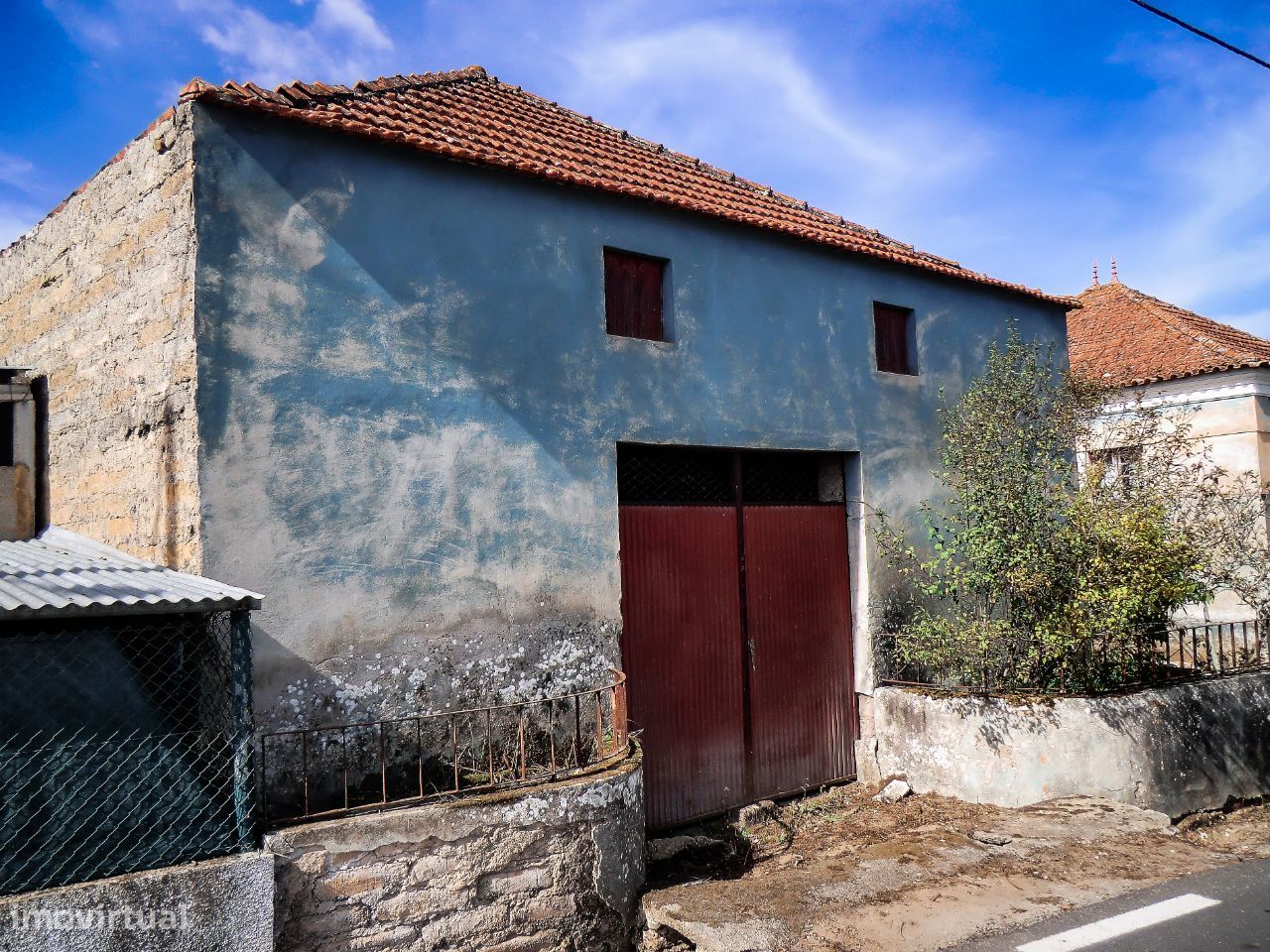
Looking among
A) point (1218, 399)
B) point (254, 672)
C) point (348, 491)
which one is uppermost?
point (1218, 399)

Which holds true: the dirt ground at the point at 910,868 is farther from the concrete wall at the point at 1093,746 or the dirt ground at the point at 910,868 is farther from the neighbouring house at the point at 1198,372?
the neighbouring house at the point at 1198,372

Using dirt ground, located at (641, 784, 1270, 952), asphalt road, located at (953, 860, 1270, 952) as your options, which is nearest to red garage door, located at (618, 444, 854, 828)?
dirt ground, located at (641, 784, 1270, 952)

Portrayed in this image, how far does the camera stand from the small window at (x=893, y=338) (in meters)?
9.70

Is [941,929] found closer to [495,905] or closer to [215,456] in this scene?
[495,905]

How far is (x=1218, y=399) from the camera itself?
1445 cm

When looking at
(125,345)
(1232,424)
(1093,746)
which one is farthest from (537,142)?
(1232,424)

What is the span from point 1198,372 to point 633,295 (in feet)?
37.8

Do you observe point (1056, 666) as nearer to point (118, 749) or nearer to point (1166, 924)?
point (1166, 924)

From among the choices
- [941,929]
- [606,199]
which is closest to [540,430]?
[606,199]

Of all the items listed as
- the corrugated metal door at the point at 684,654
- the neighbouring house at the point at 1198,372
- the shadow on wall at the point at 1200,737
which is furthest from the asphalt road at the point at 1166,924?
the neighbouring house at the point at 1198,372

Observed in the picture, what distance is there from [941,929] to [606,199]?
609 centimetres

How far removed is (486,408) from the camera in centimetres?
669

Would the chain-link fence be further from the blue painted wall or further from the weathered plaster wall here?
the weathered plaster wall

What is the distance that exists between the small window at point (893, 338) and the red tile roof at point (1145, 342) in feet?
17.8
